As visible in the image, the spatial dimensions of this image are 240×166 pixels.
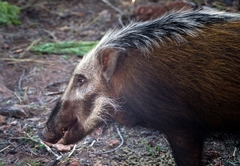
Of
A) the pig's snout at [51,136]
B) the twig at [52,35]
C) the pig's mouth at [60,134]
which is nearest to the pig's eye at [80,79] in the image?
the pig's mouth at [60,134]

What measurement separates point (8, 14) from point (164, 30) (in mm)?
4791

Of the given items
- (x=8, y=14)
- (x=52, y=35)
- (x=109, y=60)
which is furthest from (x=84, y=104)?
(x=8, y=14)

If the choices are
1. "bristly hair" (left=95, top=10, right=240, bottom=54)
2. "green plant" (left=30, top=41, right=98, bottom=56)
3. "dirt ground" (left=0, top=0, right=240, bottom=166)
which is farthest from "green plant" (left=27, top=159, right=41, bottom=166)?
"green plant" (left=30, top=41, right=98, bottom=56)

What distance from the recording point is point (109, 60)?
3.94 m

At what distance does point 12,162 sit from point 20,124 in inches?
29.7

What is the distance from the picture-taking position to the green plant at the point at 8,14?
7840 mm

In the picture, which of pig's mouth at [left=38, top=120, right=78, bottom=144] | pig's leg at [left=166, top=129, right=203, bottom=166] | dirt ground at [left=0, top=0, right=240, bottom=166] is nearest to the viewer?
pig's leg at [left=166, top=129, right=203, bottom=166]

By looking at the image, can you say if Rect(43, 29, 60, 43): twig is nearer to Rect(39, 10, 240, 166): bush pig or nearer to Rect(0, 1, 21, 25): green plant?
Rect(0, 1, 21, 25): green plant

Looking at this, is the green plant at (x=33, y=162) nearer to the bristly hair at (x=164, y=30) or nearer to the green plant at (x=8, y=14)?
the bristly hair at (x=164, y=30)

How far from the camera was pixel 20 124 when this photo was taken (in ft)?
16.7

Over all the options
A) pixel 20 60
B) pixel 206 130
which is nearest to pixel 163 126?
pixel 206 130

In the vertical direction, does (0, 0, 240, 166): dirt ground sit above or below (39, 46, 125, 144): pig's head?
below

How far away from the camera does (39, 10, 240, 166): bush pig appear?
372 cm

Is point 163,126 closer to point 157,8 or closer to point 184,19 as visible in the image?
point 184,19
